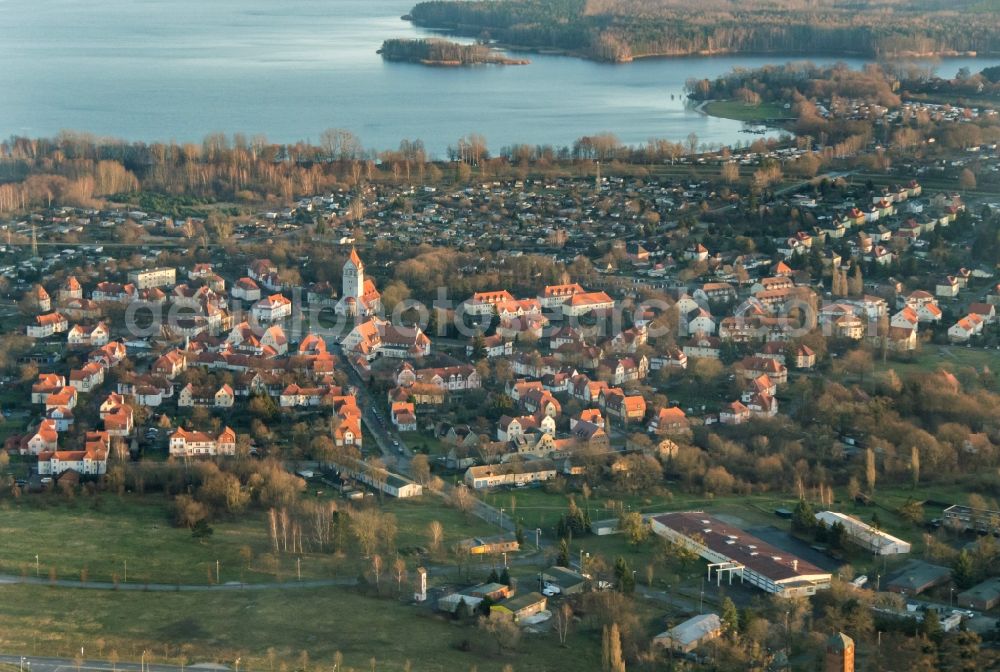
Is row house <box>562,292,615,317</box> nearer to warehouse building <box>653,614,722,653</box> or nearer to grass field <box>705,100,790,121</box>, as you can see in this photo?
warehouse building <box>653,614,722,653</box>

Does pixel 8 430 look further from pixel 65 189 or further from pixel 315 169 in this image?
pixel 315 169

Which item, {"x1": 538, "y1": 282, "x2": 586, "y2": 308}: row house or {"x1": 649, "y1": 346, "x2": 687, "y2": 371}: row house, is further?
{"x1": 538, "y1": 282, "x2": 586, "y2": 308}: row house

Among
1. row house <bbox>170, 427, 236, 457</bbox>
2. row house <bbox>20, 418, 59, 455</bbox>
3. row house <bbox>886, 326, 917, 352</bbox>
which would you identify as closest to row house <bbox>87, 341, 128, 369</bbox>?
row house <bbox>20, 418, 59, 455</bbox>

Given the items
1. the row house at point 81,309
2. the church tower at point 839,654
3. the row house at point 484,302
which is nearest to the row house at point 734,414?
the row house at point 484,302

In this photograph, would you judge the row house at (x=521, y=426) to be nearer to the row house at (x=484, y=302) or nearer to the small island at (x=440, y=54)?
the row house at (x=484, y=302)

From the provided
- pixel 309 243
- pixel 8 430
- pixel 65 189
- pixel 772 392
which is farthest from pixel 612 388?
pixel 65 189

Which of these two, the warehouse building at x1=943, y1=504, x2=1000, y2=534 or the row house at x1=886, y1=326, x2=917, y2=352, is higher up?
the row house at x1=886, y1=326, x2=917, y2=352

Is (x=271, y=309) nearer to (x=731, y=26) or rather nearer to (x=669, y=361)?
(x=669, y=361)
